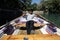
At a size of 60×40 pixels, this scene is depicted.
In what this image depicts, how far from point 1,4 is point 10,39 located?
35799mm

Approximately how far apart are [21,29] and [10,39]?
667cm

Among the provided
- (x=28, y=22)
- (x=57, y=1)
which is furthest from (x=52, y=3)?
(x=28, y=22)

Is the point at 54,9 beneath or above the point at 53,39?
beneath

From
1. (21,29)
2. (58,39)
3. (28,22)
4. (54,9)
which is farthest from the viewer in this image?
(54,9)

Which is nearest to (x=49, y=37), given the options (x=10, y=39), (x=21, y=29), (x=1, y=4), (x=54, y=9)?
(x=10, y=39)

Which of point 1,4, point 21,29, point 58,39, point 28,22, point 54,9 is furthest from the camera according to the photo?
point 54,9

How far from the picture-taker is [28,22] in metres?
9.61

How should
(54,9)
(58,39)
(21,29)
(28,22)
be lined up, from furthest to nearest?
1. (54,9)
2. (21,29)
3. (28,22)
4. (58,39)

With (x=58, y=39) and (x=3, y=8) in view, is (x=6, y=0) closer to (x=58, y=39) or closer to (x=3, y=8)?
(x=3, y=8)

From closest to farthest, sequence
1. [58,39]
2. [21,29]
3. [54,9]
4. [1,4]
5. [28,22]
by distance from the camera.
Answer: [58,39], [28,22], [21,29], [1,4], [54,9]

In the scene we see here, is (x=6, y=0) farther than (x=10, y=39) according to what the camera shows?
Yes

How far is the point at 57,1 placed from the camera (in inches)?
1747

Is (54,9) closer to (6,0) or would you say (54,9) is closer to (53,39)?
(6,0)

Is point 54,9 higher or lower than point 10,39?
lower
